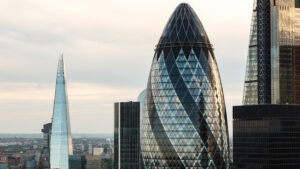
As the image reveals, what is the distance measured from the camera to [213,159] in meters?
142

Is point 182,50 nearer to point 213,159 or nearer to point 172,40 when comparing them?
point 172,40

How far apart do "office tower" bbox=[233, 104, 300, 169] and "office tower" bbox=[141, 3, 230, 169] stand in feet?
101

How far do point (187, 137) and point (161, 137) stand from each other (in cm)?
613

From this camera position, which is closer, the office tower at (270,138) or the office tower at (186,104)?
the office tower at (186,104)

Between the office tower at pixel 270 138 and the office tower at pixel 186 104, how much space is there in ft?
101

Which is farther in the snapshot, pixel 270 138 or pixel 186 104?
pixel 270 138

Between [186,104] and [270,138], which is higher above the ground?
[186,104]

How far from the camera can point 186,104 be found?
142 metres

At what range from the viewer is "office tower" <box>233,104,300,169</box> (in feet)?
567

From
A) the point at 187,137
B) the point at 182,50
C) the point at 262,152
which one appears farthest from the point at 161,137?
the point at 262,152

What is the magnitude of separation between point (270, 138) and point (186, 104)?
41981 millimetres

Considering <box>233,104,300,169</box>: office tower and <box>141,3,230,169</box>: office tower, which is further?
<box>233,104,300,169</box>: office tower

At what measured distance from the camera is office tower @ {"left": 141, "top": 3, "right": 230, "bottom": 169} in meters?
142

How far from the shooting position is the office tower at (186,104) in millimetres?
141500
